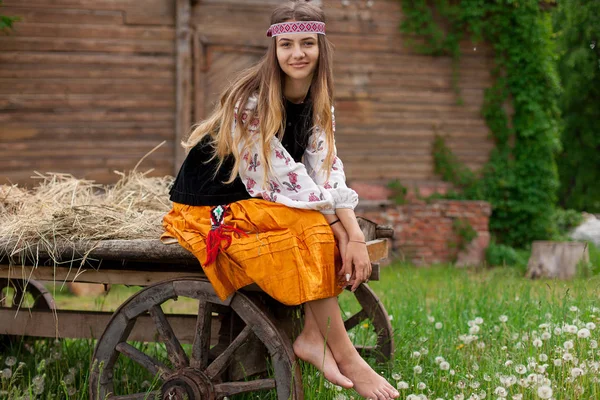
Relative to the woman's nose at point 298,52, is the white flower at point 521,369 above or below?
below

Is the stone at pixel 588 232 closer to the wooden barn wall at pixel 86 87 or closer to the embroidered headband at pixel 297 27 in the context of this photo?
the wooden barn wall at pixel 86 87

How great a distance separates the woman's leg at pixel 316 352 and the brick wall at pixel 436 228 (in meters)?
7.05

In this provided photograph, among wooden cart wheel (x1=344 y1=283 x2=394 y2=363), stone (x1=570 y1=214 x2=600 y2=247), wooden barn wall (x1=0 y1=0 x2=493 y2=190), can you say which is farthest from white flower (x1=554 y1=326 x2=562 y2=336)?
stone (x1=570 y1=214 x2=600 y2=247)

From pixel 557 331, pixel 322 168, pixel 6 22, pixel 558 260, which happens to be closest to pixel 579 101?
pixel 558 260

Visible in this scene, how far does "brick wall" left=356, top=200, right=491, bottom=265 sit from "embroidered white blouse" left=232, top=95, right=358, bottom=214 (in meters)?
7.03

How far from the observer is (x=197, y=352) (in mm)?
2812

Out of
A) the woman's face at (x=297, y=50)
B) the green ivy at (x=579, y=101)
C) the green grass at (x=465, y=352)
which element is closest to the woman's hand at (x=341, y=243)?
the green grass at (x=465, y=352)

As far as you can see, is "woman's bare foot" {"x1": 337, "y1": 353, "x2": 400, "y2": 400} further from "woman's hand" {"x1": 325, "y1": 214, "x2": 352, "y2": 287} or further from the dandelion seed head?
"woman's hand" {"x1": 325, "y1": 214, "x2": 352, "y2": 287}

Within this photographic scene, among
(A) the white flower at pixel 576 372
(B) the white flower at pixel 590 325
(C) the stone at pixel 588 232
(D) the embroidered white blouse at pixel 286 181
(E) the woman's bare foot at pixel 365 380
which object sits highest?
(D) the embroidered white blouse at pixel 286 181

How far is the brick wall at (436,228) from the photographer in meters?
9.89

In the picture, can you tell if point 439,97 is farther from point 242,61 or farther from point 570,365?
point 570,365

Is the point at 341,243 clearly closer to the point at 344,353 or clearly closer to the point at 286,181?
the point at 286,181

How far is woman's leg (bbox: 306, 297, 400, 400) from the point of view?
2.77 m

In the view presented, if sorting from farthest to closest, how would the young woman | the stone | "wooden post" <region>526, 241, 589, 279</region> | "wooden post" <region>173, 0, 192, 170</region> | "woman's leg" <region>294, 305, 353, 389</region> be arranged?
1. the stone
2. "wooden post" <region>173, 0, 192, 170</region>
3. "wooden post" <region>526, 241, 589, 279</region>
4. "woman's leg" <region>294, 305, 353, 389</region>
5. the young woman
